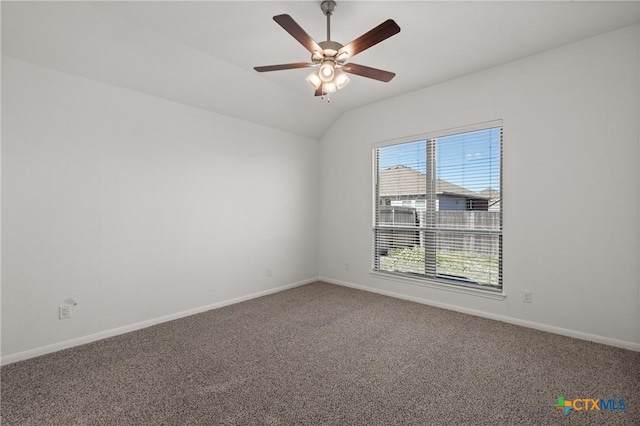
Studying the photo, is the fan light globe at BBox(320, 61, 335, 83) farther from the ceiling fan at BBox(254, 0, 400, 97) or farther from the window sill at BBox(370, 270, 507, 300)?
the window sill at BBox(370, 270, 507, 300)

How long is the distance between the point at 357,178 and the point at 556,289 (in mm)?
2746

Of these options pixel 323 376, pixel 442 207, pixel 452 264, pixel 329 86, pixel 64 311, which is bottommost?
pixel 323 376

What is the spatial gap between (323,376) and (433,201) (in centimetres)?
263

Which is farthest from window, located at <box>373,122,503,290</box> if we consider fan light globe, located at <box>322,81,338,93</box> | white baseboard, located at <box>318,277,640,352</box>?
fan light globe, located at <box>322,81,338,93</box>

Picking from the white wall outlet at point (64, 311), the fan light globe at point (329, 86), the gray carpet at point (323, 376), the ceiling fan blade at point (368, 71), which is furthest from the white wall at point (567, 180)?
the white wall outlet at point (64, 311)

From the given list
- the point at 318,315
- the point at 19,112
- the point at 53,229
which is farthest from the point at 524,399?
the point at 19,112

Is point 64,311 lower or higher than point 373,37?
lower

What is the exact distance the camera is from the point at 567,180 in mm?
2832

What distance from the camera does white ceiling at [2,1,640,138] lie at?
2.27m

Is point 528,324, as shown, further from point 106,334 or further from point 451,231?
point 106,334

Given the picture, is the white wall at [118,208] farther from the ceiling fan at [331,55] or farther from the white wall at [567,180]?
the white wall at [567,180]

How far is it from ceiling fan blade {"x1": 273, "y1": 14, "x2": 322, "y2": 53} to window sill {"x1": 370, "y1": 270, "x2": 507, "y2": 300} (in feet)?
9.99

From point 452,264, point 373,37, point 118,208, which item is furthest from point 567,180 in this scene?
point 118,208

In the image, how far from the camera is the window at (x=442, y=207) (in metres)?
3.36
